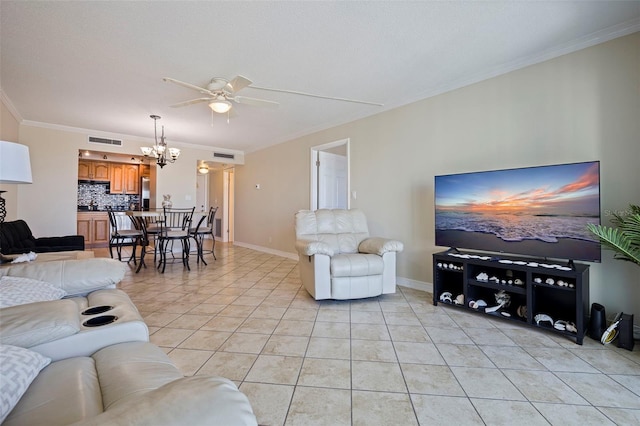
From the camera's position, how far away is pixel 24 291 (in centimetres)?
131

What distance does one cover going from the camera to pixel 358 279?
10.0 feet

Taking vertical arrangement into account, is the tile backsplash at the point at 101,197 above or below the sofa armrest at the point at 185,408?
above

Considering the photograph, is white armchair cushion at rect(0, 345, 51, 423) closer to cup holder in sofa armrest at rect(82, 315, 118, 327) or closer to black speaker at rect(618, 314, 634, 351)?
cup holder in sofa armrest at rect(82, 315, 118, 327)

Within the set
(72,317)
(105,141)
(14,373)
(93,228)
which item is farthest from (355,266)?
(93,228)

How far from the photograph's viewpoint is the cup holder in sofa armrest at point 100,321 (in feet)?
3.80

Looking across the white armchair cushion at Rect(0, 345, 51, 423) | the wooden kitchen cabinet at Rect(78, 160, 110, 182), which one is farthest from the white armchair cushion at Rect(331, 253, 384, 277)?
the wooden kitchen cabinet at Rect(78, 160, 110, 182)

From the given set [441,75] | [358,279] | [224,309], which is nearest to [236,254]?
[224,309]

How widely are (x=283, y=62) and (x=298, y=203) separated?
9.73ft

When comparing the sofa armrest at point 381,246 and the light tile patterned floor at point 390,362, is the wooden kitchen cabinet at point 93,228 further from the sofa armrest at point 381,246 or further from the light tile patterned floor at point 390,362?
the sofa armrest at point 381,246

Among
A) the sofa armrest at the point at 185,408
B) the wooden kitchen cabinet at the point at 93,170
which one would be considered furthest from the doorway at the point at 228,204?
the sofa armrest at the point at 185,408

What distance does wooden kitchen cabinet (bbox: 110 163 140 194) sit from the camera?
779 centimetres

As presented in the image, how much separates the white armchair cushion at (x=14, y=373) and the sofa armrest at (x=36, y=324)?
0.32ft

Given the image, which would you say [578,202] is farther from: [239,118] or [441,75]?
[239,118]

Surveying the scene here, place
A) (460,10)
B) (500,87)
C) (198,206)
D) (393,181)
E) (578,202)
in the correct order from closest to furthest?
(460,10)
(578,202)
(500,87)
(393,181)
(198,206)
